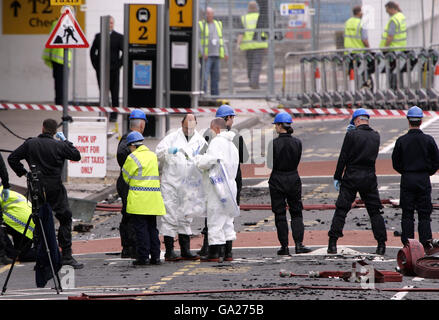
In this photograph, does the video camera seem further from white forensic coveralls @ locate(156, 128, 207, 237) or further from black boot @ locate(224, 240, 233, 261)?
black boot @ locate(224, 240, 233, 261)

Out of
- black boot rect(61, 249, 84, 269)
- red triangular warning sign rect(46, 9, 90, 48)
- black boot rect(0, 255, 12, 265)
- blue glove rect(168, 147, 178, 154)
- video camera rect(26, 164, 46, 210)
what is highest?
red triangular warning sign rect(46, 9, 90, 48)

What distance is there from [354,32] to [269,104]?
10.2 ft

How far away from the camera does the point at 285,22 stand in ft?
108

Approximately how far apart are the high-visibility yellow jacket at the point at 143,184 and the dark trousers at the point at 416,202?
2985 mm

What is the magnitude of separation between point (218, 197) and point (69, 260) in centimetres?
193

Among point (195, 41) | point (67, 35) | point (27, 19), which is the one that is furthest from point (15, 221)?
point (27, 19)

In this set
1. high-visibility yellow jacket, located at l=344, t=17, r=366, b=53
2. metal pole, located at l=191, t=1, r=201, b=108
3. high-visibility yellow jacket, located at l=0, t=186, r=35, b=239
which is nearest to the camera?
high-visibility yellow jacket, located at l=0, t=186, r=35, b=239

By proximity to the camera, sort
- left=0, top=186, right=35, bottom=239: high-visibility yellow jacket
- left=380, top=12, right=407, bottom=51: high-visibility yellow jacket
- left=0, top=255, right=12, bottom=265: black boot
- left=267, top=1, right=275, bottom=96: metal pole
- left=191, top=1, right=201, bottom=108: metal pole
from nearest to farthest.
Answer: left=0, top=255, right=12, bottom=265: black boot
left=0, top=186, right=35, bottom=239: high-visibility yellow jacket
left=191, top=1, right=201, bottom=108: metal pole
left=380, top=12, right=407, bottom=51: high-visibility yellow jacket
left=267, top=1, right=275, bottom=96: metal pole

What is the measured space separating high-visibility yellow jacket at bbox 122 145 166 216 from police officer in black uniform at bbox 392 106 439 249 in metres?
3.00

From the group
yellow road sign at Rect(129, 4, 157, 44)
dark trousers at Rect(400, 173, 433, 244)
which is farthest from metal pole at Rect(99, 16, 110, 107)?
dark trousers at Rect(400, 173, 433, 244)

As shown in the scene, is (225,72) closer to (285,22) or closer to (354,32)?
(285,22)

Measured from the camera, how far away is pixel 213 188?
14.2 metres

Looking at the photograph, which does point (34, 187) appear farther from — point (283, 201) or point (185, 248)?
point (283, 201)

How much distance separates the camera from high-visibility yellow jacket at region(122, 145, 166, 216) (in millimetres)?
13992
